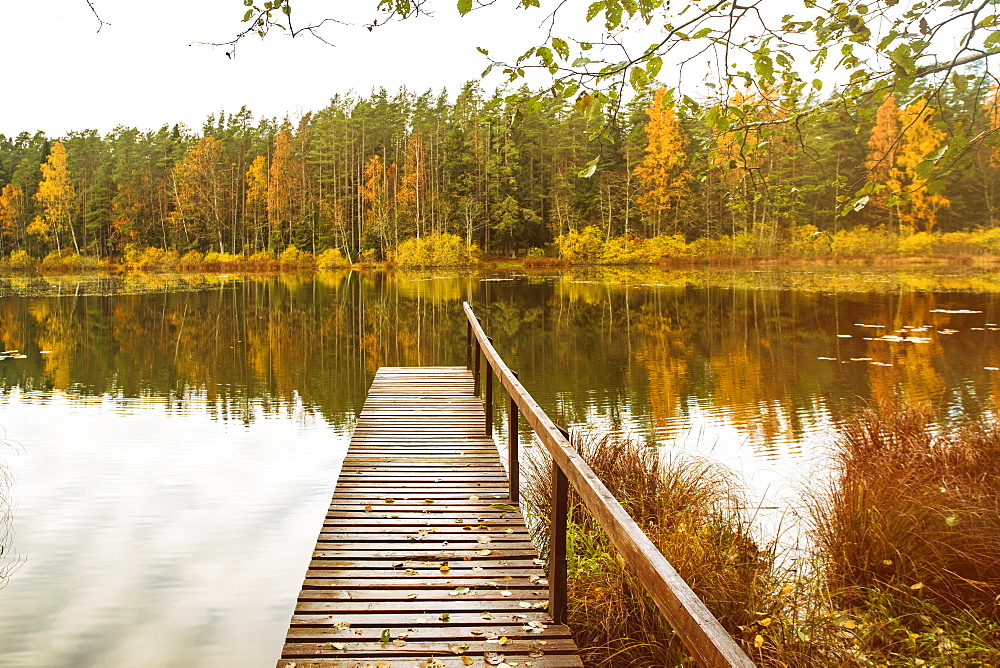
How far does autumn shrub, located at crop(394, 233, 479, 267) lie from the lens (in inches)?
2053

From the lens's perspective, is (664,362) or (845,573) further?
(664,362)

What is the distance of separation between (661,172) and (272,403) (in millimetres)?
40608

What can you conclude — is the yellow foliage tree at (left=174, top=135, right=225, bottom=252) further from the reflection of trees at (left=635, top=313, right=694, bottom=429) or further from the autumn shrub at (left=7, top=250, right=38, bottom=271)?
the reflection of trees at (left=635, top=313, right=694, bottom=429)

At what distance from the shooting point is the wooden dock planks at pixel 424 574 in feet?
10.5

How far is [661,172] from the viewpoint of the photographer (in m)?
48.2

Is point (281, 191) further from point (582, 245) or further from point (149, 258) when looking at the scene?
point (582, 245)

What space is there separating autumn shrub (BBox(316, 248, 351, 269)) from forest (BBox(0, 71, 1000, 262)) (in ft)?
3.23

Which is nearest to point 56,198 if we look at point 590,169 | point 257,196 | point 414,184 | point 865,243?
point 257,196

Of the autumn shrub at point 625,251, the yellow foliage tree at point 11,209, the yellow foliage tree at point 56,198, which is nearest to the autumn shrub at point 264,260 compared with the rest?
the yellow foliage tree at point 56,198

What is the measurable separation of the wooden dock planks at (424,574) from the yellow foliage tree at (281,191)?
54.6 metres

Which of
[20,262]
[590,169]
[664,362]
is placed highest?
[20,262]

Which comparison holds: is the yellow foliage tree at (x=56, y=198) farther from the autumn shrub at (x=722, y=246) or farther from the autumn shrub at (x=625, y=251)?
the autumn shrub at (x=722, y=246)

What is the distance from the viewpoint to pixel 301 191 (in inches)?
2328

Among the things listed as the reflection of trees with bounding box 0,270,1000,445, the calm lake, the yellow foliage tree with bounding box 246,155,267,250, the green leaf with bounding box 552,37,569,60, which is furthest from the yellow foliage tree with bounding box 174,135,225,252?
the green leaf with bounding box 552,37,569,60
